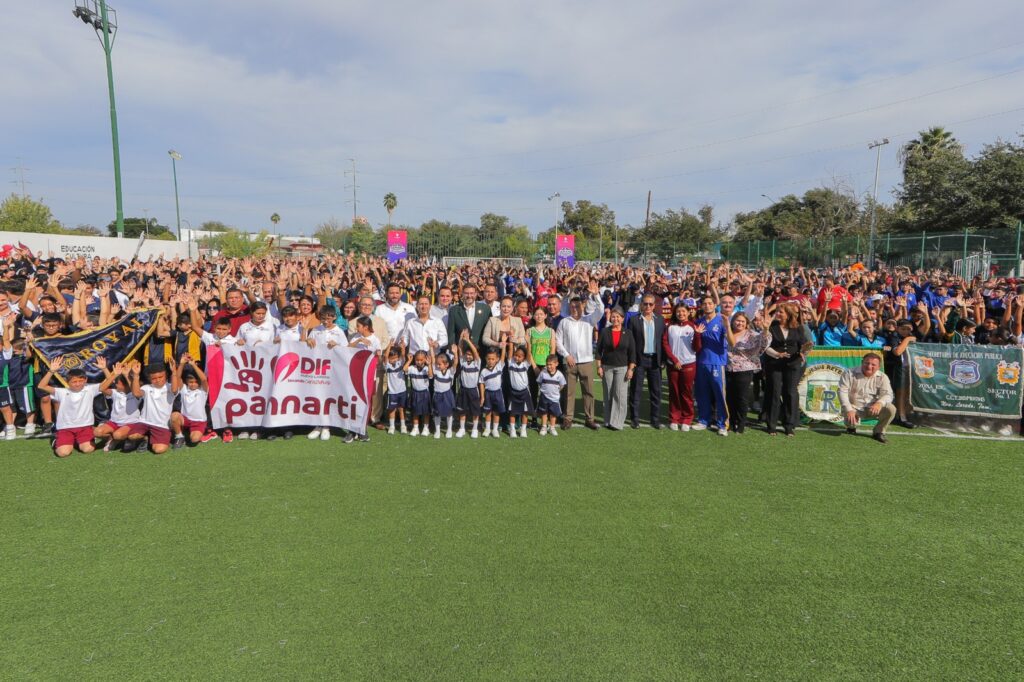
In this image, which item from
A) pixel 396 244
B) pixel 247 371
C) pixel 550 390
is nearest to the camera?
pixel 247 371

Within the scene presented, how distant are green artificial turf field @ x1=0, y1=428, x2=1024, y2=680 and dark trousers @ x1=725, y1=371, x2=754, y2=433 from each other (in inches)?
42.3

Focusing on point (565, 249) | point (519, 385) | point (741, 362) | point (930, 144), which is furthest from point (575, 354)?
point (930, 144)

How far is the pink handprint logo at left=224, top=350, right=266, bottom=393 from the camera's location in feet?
23.4

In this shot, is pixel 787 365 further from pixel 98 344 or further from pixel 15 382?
pixel 15 382

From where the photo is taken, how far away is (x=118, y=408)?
6602 millimetres

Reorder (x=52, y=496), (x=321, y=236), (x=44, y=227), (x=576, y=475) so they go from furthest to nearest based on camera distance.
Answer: (x=321, y=236)
(x=44, y=227)
(x=576, y=475)
(x=52, y=496)

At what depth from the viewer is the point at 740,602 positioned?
3752mm

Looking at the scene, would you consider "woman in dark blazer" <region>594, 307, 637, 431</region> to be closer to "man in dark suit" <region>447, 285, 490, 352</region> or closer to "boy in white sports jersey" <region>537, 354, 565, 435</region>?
"boy in white sports jersey" <region>537, 354, 565, 435</region>

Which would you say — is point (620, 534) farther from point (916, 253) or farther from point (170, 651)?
point (916, 253)

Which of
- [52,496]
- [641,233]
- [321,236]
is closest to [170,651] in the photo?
[52,496]

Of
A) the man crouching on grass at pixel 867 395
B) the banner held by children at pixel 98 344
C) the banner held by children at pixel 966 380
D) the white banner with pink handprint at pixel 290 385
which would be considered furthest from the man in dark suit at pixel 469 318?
the banner held by children at pixel 966 380

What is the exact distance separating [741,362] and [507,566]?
4767 millimetres

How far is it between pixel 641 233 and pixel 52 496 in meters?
55.1

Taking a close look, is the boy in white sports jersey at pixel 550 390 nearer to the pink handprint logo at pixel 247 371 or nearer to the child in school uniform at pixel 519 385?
the child in school uniform at pixel 519 385
